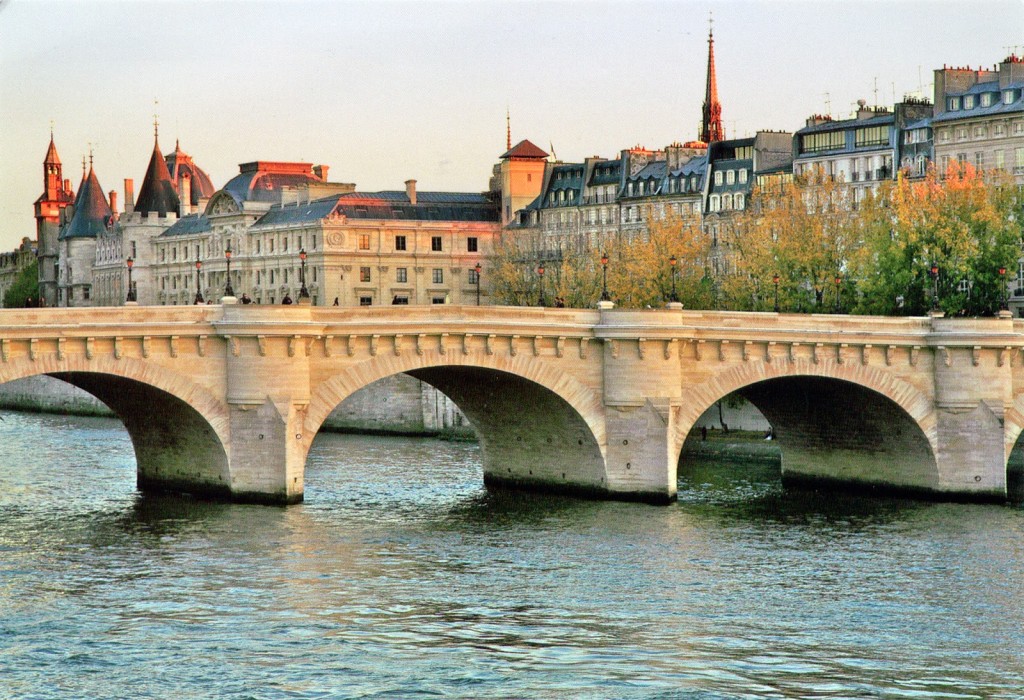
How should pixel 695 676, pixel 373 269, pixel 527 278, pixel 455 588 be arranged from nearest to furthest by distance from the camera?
pixel 695 676
pixel 455 588
pixel 527 278
pixel 373 269

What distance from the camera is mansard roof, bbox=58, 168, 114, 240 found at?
183 meters

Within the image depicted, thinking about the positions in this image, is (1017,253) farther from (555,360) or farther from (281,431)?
(281,431)

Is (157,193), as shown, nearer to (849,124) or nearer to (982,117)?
(849,124)

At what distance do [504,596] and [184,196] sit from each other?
136m

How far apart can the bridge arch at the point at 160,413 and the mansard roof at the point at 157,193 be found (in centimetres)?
11088

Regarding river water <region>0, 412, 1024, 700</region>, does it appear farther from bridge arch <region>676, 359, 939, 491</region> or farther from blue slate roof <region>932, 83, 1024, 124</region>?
blue slate roof <region>932, 83, 1024, 124</region>

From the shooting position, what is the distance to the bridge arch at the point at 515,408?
5900cm

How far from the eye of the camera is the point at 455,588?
46812 mm

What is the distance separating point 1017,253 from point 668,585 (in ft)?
138

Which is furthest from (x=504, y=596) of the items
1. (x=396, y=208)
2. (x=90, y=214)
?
(x=90, y=214)

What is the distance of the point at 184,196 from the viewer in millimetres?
177375

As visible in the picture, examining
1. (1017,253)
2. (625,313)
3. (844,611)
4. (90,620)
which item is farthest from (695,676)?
(1017,253)

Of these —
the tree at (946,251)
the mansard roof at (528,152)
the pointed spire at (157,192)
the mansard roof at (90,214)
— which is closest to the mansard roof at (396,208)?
the mansard roof at (528,152)

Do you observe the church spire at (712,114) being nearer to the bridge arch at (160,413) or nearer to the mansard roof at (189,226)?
the mansard roof at (189,226)
